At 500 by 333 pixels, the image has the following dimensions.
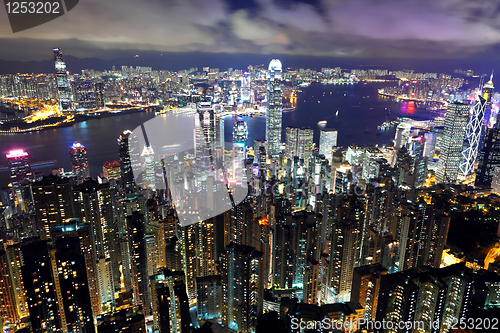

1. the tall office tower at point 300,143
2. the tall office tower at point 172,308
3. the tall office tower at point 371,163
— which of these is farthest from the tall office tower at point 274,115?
the tall office tower at point 172,308

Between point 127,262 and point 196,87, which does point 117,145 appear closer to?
point 196,87

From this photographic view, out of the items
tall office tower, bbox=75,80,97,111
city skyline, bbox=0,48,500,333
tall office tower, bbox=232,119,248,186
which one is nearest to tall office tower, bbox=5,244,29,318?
city skyline, bbox=0,48,500,333

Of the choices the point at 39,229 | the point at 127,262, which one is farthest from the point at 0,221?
the point at 127,262

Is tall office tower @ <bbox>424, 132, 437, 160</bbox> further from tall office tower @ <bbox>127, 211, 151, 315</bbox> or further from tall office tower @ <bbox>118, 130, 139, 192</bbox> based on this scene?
tall office tower @ <bbox>127, 211, 151, 315</bbox>

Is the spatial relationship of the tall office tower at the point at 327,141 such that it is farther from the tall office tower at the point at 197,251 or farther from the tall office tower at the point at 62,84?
the tall office tower at the point at 62,84

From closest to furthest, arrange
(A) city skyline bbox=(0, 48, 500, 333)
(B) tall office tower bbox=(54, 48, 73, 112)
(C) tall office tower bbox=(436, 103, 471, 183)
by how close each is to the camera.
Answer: (A) city skyline bbox=(0, 48, 500, 333)
(B) tall office tower bbox=(54, 48, 73, 112)
(C) tall office tower bbox=(436, 103, 471, 183)

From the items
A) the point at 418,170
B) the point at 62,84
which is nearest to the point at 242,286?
the point at 62,84

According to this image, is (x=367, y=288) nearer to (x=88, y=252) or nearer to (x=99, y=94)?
(x=88, y=252)
